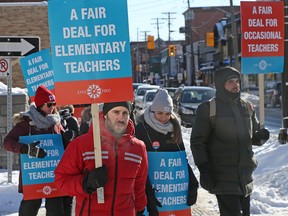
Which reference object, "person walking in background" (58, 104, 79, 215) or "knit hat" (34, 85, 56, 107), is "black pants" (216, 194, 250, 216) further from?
"knit hat" (34, 85, 56, 107)

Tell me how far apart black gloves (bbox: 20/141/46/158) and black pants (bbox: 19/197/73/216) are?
0.46m

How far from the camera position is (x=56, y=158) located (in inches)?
263

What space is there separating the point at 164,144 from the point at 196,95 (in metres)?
19.7

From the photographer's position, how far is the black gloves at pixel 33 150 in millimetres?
6309

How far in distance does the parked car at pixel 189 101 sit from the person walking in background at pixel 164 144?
59.8 feet

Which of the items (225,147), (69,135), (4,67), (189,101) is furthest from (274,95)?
(225,147)

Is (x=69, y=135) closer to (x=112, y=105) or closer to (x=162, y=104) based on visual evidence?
(x=162, y=104)

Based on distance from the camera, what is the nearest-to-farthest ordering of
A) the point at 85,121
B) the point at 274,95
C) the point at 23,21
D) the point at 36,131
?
the point at 36,131
the point at 85,121
the point at 23,21
the point at 274,95

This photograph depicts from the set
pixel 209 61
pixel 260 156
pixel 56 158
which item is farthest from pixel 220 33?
pixel 56 158

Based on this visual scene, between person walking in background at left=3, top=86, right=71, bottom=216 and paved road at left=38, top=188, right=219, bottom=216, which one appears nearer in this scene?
person walking in background at left=3, top=86, right=71, bottom=216

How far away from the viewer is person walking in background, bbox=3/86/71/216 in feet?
20.8

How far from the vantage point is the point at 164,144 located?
552 centimetres

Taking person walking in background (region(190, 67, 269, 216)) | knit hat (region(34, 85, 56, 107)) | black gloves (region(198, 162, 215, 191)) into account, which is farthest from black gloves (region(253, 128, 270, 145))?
knit hat (region(34, 85, 56, 107))

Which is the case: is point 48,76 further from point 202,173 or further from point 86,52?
point 86,52
